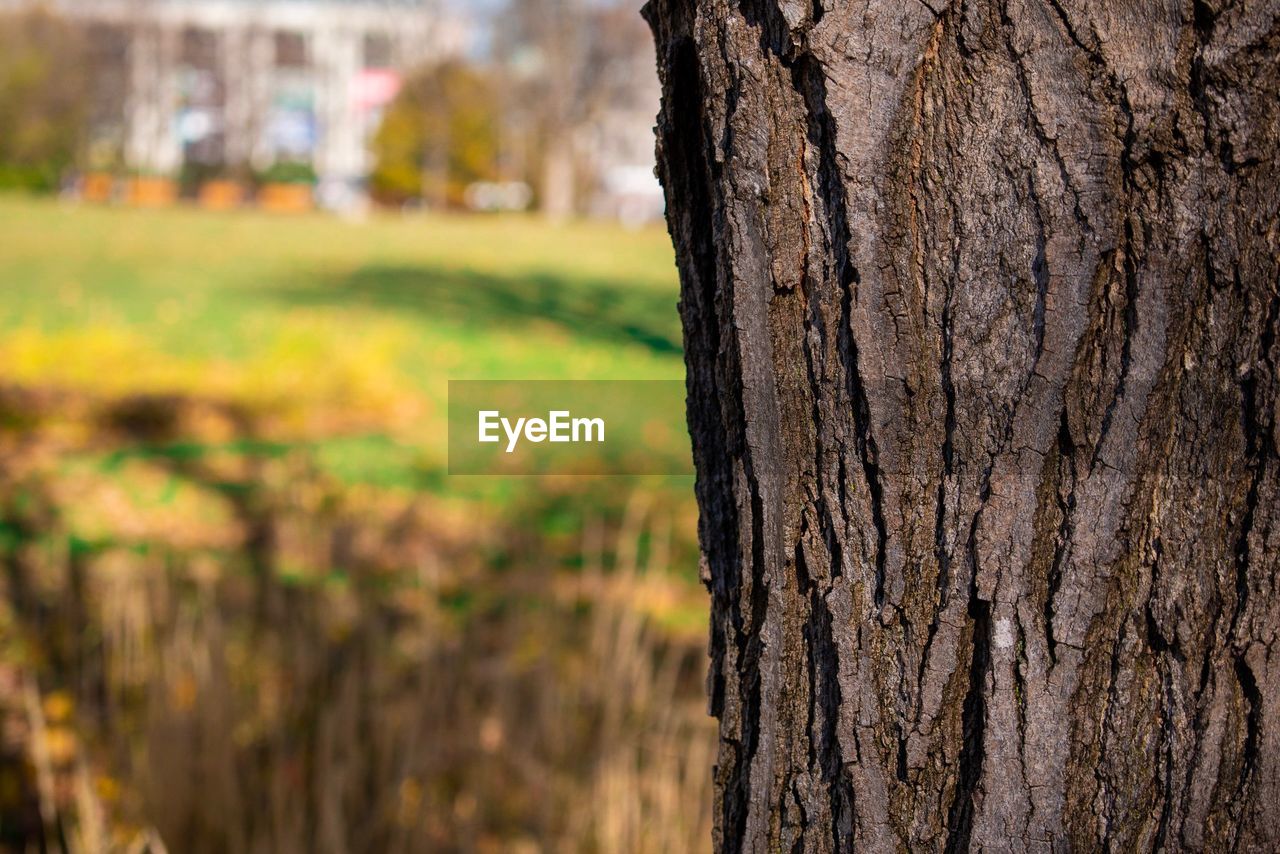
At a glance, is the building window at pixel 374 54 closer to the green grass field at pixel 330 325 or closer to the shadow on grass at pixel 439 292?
the green grass field at pixel 330 325

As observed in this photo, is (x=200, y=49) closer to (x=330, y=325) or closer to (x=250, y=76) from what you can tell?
(x=250, y=76)

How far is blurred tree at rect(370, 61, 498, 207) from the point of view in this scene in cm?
3766

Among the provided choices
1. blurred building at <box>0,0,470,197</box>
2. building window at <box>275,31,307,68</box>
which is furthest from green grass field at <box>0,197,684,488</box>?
building window at <box>275,31,307,68</box>

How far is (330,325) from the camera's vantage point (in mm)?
9500

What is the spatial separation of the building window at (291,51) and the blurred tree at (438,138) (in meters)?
20.9

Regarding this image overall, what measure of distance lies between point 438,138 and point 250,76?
33.6 ft

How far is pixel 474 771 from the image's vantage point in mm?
2527

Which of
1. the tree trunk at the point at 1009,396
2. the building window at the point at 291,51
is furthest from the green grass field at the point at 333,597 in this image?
the building window at the point at 291,51

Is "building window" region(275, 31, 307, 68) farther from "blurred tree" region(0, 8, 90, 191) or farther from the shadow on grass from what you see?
the shadow on grass

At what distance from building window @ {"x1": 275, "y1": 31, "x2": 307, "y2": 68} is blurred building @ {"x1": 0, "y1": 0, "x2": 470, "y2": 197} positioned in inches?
1.8

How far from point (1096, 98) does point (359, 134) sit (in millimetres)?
60854

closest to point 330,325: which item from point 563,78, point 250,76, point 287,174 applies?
point 563,78

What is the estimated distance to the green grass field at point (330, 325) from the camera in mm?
4371

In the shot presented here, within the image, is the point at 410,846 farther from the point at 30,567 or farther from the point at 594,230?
the point at 594,230
